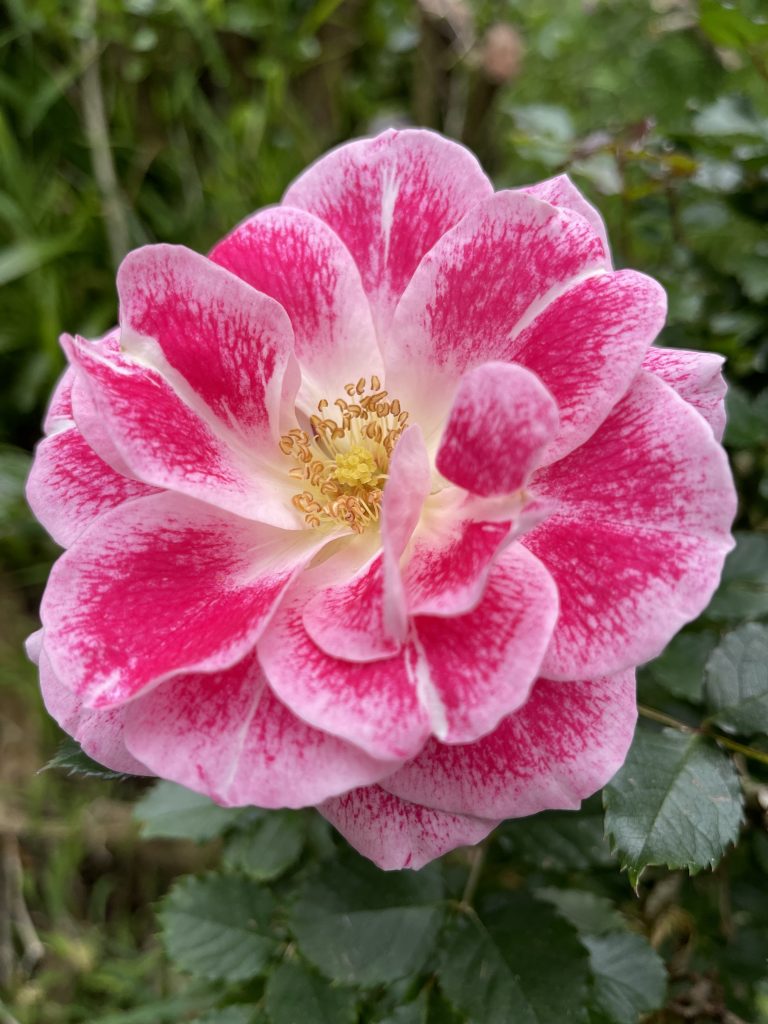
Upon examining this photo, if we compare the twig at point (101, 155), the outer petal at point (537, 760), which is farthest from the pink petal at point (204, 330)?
the twig at point (101, 155)

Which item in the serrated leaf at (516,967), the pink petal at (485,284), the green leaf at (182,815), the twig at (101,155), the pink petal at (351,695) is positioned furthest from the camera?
the twig at (101,155)

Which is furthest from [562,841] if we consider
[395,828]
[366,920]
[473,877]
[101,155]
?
[101,155]

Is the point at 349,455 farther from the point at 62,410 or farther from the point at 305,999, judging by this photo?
the point at 305,999

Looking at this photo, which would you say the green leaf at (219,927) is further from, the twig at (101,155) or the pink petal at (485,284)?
the twig at (101,155)

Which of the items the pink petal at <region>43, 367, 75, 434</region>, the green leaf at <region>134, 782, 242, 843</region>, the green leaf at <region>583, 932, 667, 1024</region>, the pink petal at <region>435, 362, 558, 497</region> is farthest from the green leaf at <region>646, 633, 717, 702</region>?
the pink petal at <region>43, 367, 75, 434</region>

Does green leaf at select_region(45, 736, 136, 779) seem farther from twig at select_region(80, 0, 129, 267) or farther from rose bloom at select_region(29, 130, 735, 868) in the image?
twig at select_region(80, 0, 129, 267)
